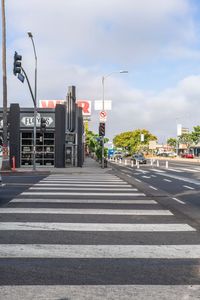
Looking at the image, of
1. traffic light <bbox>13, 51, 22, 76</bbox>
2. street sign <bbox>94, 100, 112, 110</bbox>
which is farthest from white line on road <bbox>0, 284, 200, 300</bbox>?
street sign <bbox>94, 100, 112, 110</bbox>

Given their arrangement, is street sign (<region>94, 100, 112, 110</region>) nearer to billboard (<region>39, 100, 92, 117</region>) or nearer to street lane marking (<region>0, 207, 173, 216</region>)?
street lane marking (<region>0, 207, 173, 216</region>)

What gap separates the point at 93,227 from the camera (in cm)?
885

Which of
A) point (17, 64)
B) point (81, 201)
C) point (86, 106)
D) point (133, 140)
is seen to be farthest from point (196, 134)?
point (81, 201)

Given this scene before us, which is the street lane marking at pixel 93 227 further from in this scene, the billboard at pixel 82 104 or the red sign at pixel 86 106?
the red sign at pixel 86 106

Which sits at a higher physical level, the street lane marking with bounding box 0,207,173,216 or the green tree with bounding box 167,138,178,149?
the green tree with bounding box 167,138,178,149

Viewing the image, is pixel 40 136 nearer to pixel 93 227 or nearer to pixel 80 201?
pixel 80 201

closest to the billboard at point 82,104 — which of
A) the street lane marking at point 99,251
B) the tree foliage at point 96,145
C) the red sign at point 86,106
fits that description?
the red sign at point 86,106

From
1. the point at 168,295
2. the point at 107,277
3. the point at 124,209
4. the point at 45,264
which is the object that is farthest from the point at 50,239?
the point at 124,209

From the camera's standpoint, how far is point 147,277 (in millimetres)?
5379

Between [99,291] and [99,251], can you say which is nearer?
[99,291]

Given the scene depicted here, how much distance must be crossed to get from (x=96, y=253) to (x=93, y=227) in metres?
2.24

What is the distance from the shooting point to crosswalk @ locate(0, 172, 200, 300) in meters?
4.91

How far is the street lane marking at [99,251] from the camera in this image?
6.44m

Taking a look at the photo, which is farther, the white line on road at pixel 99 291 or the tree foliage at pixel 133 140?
the tree foliage at pixel 133 140
